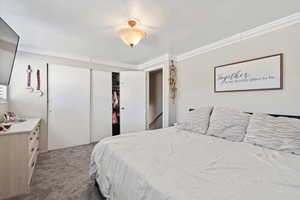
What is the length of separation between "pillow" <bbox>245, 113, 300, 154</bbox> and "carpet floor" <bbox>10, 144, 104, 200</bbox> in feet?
6.27

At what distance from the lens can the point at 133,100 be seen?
404cm

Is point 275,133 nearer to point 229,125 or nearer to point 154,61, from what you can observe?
point 229,125

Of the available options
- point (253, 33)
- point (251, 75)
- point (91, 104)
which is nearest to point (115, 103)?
point (91, 104)

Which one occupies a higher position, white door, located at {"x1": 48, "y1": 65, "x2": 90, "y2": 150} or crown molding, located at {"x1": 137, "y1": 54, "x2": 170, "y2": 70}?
crown molding, located at {"x1": 137, "y1": 54, "x2": 170, "y2": 70}

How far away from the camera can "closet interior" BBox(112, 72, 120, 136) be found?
4.13 m

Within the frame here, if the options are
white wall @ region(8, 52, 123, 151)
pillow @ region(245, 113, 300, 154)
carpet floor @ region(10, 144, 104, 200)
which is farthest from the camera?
white wall @ region(8, 52, 123, 151)

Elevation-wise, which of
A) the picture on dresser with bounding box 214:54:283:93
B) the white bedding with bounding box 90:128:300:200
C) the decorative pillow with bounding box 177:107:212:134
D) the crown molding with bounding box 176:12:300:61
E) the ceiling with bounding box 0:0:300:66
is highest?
the ceiling with bounding box 0:0:300:66

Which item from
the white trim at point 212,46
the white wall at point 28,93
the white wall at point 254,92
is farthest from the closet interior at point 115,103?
the white wall at point 254,92

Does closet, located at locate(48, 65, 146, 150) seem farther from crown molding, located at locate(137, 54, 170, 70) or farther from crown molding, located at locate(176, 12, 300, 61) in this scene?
crown molding, located at locate(176, 12, 300, 61)

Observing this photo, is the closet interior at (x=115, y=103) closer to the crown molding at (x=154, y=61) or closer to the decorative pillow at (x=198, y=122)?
the crown molding at (x=154, y=61)

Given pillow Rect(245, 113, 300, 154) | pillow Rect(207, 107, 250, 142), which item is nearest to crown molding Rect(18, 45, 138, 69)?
pillow Rect(207, 107, 250, 142)

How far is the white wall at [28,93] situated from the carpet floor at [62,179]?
0.73m

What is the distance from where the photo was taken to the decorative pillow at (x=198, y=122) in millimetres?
2181

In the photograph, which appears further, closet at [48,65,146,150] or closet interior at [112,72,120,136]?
closet interior at [112,72,120,136]
